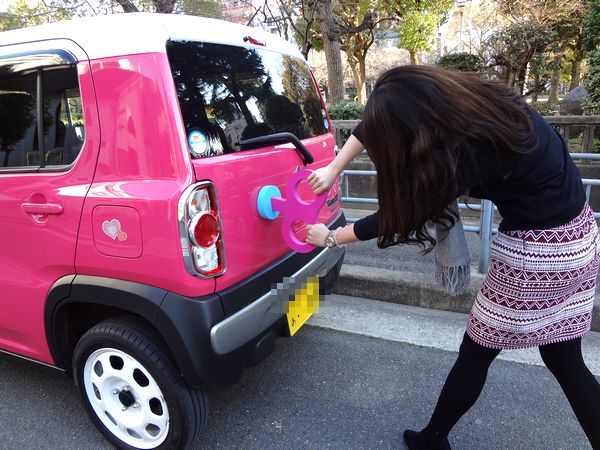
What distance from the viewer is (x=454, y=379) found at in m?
1.86

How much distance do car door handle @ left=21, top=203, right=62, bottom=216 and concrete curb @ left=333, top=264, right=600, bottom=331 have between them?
7.37 feet

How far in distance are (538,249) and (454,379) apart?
64 cm

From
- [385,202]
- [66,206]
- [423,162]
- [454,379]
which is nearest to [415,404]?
[454,379]

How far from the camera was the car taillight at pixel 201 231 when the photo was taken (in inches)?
67.2

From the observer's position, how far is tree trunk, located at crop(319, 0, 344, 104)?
899 centimetres

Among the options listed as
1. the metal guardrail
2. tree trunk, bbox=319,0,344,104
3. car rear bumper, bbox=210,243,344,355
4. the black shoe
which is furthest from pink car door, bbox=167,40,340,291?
tree trunk, bbox=319,0,344,104

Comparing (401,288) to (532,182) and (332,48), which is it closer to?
(532,182)

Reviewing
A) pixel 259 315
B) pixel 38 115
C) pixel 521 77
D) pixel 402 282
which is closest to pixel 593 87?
pixel 402 282

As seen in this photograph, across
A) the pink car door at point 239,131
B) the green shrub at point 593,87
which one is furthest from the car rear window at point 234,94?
the green shrub at point 593,87

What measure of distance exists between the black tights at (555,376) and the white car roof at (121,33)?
1661 millimetres

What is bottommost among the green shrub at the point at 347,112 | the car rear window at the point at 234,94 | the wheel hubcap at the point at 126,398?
the wheel hubcap at the point at 126,398

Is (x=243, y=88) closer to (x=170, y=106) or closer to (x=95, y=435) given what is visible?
(x=170, y=106)

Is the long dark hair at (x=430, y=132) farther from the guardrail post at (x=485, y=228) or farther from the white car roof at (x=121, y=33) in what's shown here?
the guardrail post at (x=485, y=228)

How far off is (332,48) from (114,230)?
8.66 meters
